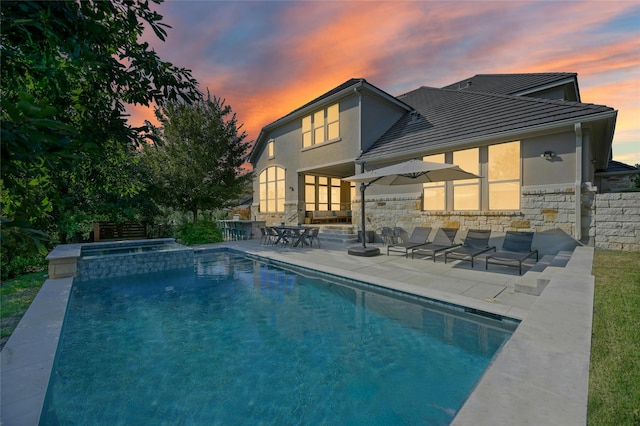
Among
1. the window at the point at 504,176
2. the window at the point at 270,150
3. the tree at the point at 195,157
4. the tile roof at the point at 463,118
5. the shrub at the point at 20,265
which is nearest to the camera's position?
the shrub at the point at 20,265

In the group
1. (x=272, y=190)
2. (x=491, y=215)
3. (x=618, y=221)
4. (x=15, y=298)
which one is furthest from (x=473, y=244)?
(x=272, y=190)

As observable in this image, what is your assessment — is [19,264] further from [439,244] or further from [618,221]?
[618,221]

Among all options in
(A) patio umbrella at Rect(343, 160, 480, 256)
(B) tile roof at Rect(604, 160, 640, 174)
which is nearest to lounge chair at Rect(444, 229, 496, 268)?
(A) patio umbrella at Rect(343, 160, 480, 256)

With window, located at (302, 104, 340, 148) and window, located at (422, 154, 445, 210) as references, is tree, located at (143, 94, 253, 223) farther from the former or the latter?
window, located at (422, 154, 445, 210)

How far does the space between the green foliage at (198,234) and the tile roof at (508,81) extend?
1677 cm

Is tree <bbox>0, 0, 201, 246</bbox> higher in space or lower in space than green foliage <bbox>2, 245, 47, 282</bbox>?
higher

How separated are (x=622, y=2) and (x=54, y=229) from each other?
59.2ft

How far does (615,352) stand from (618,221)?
23.1 ft

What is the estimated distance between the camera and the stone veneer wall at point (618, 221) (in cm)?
751

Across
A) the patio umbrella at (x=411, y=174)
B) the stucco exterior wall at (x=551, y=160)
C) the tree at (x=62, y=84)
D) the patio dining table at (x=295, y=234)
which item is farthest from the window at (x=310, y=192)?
the tree at (x=62, y=84)

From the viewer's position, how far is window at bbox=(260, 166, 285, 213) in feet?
61.9

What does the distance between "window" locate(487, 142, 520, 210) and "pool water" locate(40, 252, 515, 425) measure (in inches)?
249

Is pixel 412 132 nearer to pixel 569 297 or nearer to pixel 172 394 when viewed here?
pixel 569 297

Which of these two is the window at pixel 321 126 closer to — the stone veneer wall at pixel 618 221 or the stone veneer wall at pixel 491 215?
the stone veneer wall at pixel 491 215
